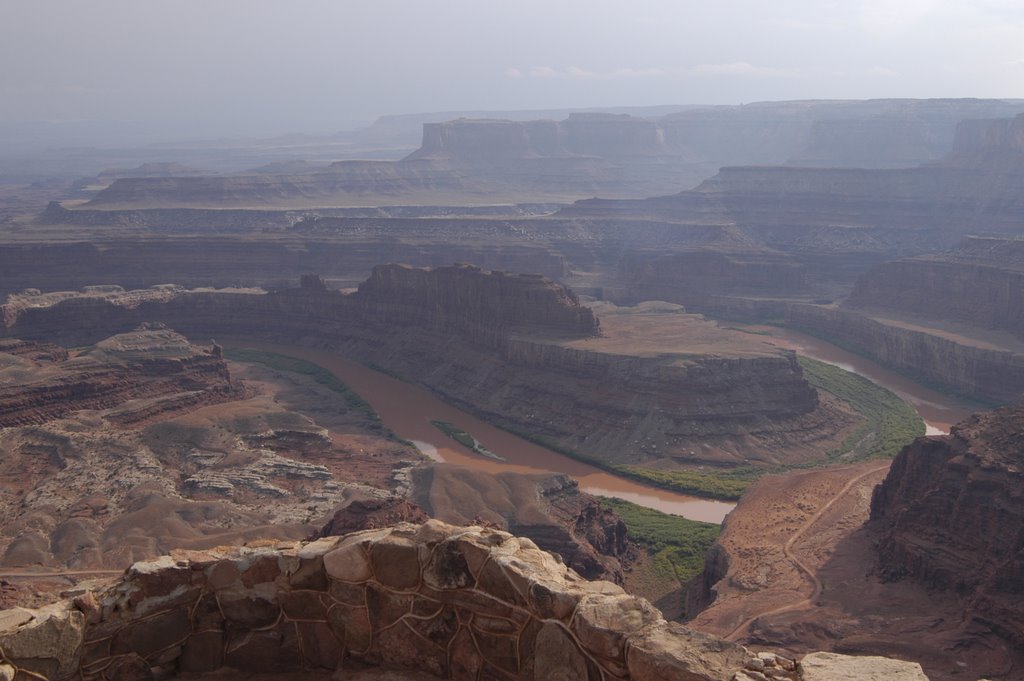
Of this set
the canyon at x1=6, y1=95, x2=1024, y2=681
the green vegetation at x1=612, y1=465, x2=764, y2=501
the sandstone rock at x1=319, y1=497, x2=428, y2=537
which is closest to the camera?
the canyon at x1=6, y1=95, x2=1024, y2=681

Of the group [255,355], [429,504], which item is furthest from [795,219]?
[429,504]

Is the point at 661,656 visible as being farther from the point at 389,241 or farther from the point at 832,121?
the point at 832,121

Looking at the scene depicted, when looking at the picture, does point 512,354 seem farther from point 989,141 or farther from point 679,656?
point 989,141

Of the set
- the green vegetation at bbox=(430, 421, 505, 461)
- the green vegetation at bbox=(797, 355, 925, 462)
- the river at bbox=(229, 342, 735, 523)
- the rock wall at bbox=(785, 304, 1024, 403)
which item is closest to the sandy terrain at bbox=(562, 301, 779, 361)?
the green vegetation at bbox=(797, 355, 925, 462)

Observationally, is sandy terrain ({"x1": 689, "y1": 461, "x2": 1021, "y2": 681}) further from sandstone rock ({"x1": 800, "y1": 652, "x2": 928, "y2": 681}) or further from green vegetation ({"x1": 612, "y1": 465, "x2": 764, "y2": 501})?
sandstone rock ({"x1": 800, "y1": 652, "x2": 928, "y2": 681})

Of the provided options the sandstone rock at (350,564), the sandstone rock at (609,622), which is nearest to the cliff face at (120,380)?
the sandstone rock at (350,564)

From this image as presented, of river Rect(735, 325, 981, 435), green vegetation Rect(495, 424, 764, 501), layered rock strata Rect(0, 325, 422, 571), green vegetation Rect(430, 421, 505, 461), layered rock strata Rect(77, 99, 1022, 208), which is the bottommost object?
river Rect(735, 325, 981, 435)

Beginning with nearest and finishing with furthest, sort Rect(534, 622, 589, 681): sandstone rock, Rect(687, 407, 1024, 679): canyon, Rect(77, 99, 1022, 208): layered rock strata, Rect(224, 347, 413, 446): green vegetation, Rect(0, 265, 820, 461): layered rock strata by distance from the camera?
Rect(534, 622, 589, 681): sandstone rock → Rect(687, 407, 1024, 679): canyon → Rect(0, 265, 820, 461): layered rock strata → Rect(224, 347, 413, 446): green vegetation → Rect(77, 99, 1022, 208): layered rock strata

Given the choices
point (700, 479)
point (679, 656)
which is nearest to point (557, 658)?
point (679, 656)
